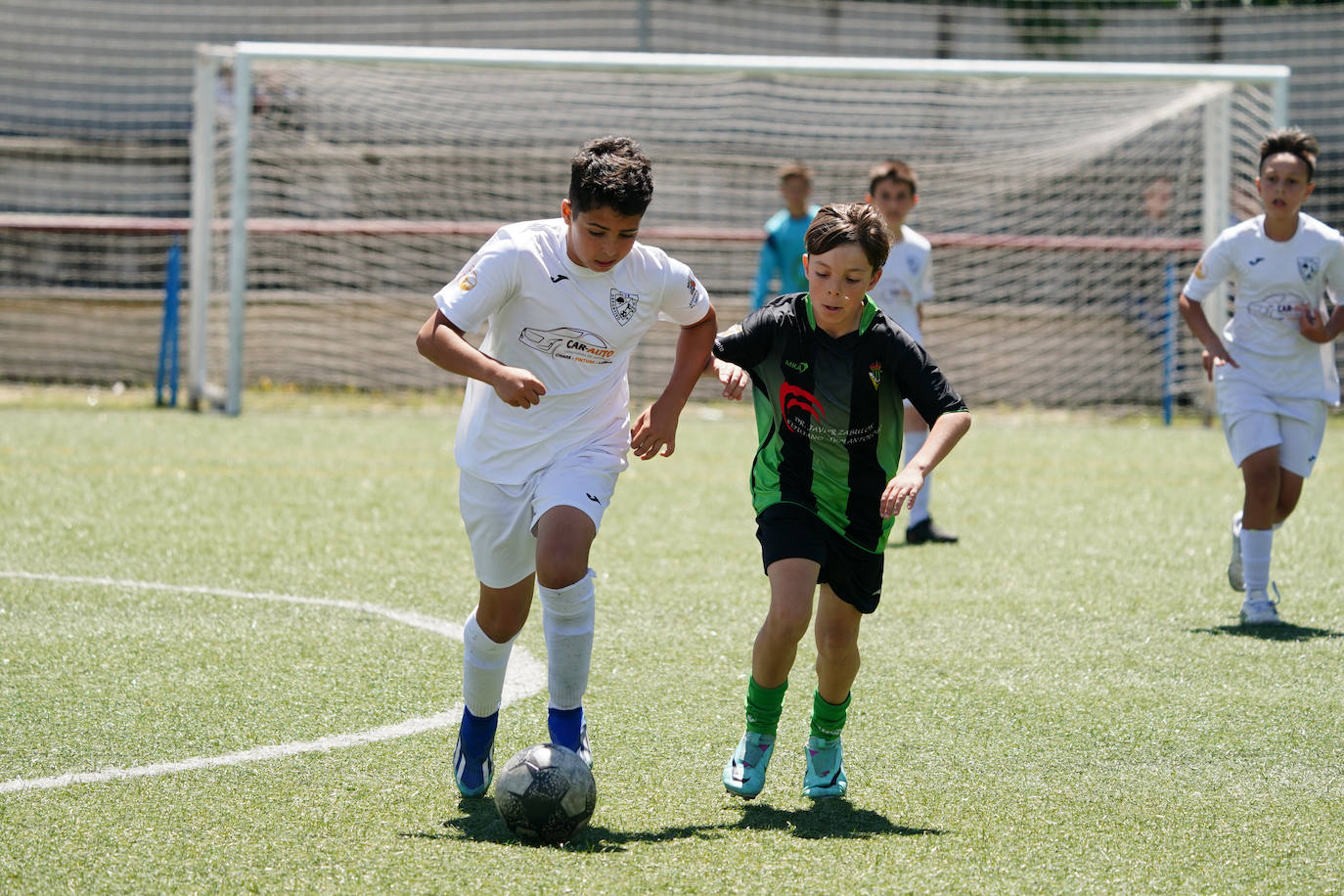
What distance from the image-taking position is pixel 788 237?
11109 millimetres

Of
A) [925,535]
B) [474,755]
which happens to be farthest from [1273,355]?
[474,755]

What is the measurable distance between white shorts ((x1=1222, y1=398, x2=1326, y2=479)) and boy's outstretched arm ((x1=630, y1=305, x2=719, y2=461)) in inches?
124

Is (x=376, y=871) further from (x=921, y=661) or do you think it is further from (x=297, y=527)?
(x=297, y=527)

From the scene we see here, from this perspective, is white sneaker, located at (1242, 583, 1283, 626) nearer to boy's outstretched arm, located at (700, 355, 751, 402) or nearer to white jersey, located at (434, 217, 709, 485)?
boy's outstretched arm, located at (700, 355, 751, 402)

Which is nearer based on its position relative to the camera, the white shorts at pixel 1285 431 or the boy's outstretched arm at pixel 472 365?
the boy's outstretched arm at pixel 472 365

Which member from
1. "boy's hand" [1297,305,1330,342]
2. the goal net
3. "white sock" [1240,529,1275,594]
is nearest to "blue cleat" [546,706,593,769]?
"white sock" [1240,529,1275,594]

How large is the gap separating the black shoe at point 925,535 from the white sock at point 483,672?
4523 millimetres

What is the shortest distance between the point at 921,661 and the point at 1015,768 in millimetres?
1318

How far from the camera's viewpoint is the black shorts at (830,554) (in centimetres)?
392

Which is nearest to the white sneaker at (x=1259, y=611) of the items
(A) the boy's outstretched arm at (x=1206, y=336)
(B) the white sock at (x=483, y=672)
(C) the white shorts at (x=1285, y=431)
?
(C) the white shorts at (x=1285, y=431)

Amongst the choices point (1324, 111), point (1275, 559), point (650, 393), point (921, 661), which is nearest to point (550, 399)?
point (921, 661)

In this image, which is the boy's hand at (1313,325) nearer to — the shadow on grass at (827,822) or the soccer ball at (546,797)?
the shadow on grass at (827,822)

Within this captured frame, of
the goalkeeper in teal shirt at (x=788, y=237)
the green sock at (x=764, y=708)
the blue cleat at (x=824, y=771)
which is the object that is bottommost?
the blue cleat at (x=824, y=771)

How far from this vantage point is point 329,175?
1593cm
